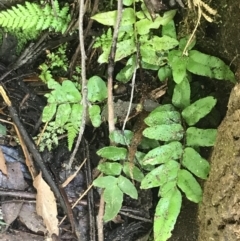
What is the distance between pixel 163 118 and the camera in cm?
265

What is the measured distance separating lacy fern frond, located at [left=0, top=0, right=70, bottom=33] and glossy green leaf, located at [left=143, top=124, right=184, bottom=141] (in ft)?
2.67

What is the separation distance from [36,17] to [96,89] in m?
0.54

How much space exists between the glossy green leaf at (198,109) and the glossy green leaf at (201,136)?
0.05 meters

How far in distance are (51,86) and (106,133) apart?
50 cm

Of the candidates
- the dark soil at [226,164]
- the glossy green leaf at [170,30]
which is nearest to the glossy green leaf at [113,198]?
the dark soil at [226,164]

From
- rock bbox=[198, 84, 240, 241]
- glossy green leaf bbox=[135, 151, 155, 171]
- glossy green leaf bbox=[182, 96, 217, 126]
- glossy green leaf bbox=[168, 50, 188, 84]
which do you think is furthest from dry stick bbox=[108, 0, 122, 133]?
rock bbox=[198, 84, 240, 241]

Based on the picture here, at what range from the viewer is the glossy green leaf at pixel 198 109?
8.38 feet

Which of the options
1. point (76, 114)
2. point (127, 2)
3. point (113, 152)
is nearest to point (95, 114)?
point (76, 114)

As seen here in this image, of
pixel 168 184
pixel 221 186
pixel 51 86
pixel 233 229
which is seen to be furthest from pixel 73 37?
pixel 233 229

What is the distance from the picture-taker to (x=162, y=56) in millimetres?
2684

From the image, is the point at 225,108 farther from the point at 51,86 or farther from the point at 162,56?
the point at 51,86

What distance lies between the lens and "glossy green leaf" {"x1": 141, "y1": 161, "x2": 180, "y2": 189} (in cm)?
260

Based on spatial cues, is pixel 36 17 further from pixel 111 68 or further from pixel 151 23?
→ pixel 151 23

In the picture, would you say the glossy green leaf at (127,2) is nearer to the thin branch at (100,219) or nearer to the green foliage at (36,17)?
the green foliage at (36,17)
